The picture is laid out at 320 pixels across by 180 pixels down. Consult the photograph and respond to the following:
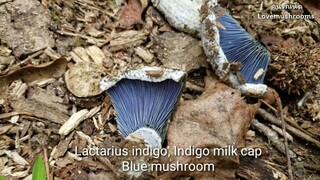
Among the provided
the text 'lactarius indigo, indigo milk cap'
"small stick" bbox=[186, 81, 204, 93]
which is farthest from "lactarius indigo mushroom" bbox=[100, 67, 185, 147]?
the text 'lactarius indigo, indigo milk cap'

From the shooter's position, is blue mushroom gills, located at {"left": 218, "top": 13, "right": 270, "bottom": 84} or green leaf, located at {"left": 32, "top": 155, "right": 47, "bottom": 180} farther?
blue mushroom gills, located at {"left": 218, "top": 13, "right": 270, "bottom": 84}

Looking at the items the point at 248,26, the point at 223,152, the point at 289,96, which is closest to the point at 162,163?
the point at 223,152

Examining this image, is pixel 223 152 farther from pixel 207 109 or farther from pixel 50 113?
pixel 50 113

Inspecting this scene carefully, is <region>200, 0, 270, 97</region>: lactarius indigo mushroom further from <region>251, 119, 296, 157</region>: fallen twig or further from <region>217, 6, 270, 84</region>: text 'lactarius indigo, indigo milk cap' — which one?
<region>251, 119, 296, 157</region>: fallen twig

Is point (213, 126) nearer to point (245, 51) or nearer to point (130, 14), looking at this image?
point (245, 51)

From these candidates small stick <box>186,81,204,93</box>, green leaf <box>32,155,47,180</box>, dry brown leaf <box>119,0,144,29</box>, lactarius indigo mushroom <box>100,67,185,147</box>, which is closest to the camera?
green leaf <box>32,155,47,180</box>

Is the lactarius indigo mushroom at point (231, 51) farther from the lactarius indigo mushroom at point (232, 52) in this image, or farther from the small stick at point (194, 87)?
the small stick at point (194, 87)
